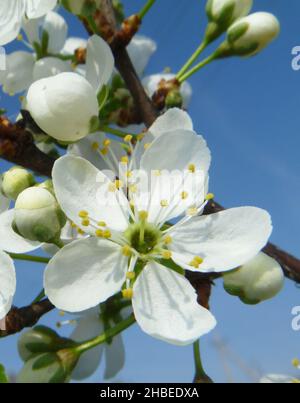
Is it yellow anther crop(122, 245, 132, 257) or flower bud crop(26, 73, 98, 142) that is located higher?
flower bud crop(26, 73, 98, 142)

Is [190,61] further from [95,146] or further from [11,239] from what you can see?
[11,239]

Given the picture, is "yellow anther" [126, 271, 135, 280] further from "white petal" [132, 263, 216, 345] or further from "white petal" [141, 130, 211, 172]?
"white petal" [141, 130, 211, 172]

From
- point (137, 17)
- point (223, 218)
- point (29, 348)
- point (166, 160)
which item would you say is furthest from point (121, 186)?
point (137, 17)

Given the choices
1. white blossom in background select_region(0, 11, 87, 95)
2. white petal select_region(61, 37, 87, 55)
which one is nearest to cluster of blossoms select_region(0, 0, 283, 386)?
white blossom in background select_region(0, 11, 87, 95)

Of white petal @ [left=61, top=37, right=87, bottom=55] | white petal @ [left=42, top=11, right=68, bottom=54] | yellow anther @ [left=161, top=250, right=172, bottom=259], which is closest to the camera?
yellow anther @ [left=161, top=250, right=172, bottom=259]

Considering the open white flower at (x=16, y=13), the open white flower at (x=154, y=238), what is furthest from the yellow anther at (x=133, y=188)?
the open white flower at (x=16, y=13)

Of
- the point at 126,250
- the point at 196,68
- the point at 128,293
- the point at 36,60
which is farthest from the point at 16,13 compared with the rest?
the point at 128,293
